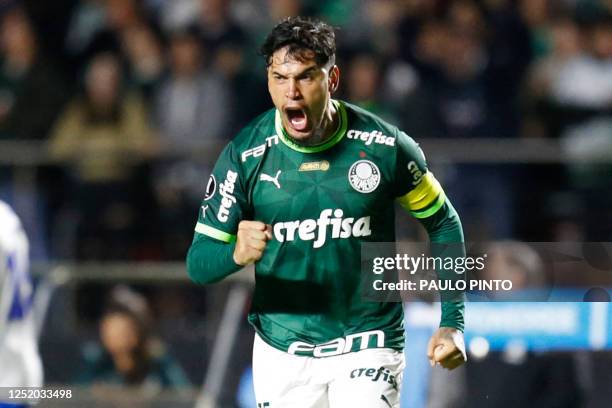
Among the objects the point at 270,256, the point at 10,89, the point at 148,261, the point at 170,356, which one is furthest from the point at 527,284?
the point at 10,89

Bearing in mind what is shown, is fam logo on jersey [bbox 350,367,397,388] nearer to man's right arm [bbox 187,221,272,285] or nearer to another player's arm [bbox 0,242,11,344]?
man's right arm [bbox 187,221,272,285]

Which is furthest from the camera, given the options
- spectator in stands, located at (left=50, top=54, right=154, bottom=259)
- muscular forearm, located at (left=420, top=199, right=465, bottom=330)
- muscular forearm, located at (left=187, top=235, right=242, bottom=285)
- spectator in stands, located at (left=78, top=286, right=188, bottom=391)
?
spectator in stands, located at (left=50, top=54, right=154, bottom=259)

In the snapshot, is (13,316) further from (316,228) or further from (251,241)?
(251,241)

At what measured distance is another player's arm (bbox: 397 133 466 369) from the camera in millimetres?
5340

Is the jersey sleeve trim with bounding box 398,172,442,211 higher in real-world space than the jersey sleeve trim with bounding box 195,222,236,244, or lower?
higher

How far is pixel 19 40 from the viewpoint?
440 inches

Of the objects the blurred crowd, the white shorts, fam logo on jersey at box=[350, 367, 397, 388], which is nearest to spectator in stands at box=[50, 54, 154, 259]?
the blurred crowd

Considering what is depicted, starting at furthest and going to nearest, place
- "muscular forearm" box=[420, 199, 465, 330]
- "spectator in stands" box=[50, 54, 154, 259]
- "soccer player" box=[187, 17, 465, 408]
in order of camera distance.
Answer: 1. "spectator in stands" box=[50, 54, 154, 259]
2. "muscular forearm" box=[420, 199, 465, 330]
3. "soccer player" box=[187, 17, 465, 408]

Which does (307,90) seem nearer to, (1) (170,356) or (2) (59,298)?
(1) (170,356)

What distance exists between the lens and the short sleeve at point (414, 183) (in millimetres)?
5410

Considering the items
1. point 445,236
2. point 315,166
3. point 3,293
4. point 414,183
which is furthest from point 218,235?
point 3,293

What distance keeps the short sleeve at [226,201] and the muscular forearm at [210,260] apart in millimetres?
52

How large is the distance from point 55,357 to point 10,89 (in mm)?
3484

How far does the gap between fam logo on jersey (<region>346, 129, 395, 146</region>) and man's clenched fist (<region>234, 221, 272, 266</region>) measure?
0.67m
